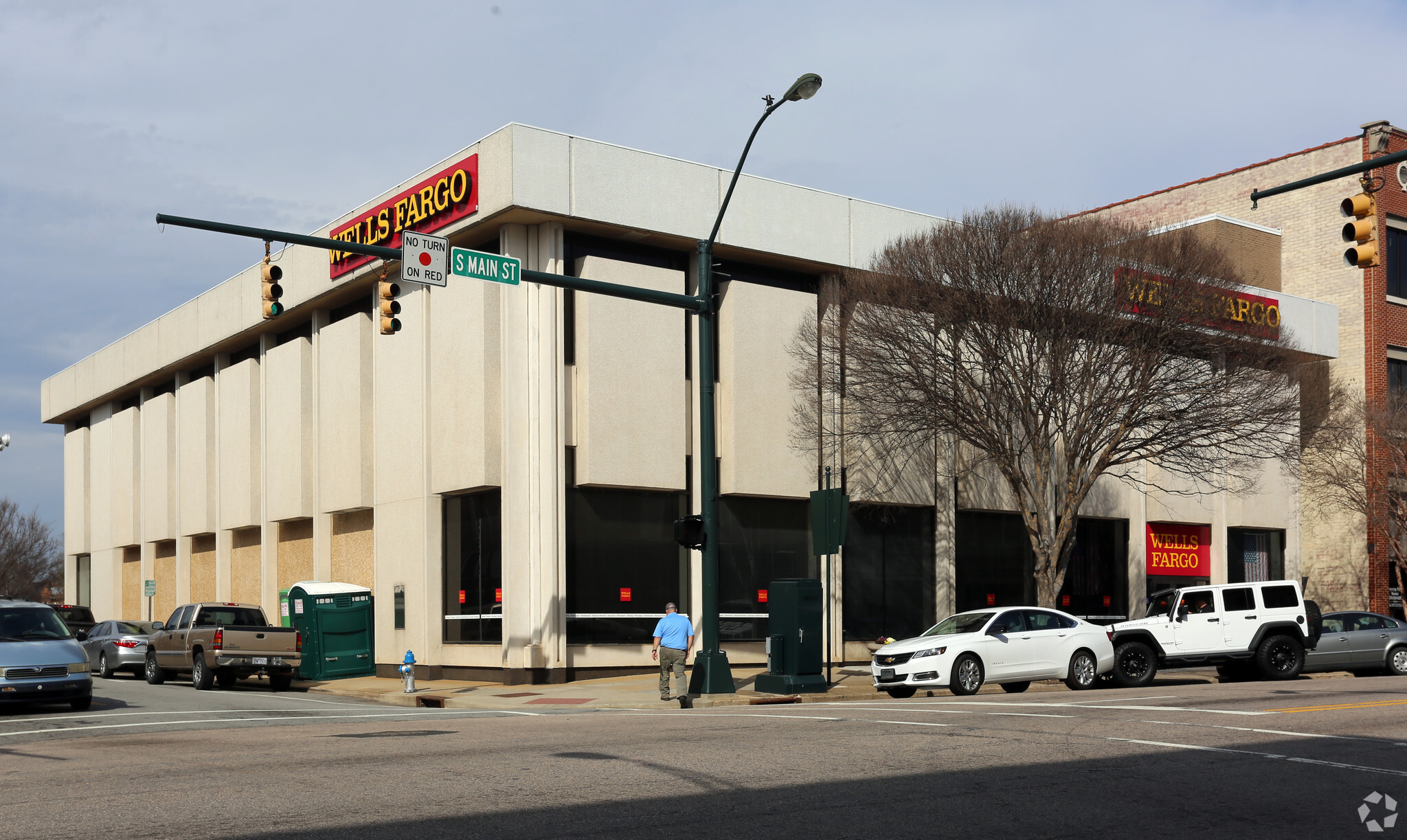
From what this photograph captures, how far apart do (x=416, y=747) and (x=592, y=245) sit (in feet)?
58.0

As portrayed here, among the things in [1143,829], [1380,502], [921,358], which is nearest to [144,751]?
[1143,829]

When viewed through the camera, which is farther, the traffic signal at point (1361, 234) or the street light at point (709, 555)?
the street light at point (709, 555)

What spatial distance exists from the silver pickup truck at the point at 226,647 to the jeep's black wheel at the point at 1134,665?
16360 mm

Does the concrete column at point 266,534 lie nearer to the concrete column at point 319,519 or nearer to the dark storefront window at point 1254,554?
the concrete column at point 319,519

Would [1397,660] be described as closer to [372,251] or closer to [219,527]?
[372,251]

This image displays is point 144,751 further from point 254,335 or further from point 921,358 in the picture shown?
point 254,335

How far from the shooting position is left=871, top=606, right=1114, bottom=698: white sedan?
20.9m

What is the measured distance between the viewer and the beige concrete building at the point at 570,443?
2717cm

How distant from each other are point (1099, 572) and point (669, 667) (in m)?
19.7

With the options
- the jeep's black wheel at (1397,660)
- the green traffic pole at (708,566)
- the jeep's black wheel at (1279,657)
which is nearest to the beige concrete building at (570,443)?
the green traffic pole at (708,566)

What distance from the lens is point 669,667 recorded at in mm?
21875

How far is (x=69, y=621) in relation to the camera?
42156 mm

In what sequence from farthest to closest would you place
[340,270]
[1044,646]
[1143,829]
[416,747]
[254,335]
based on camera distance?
[254,335] < [340,270] < [1044,646] < [416,747] < [1143,829]

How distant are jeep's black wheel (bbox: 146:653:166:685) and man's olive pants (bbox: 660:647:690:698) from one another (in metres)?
12.6
